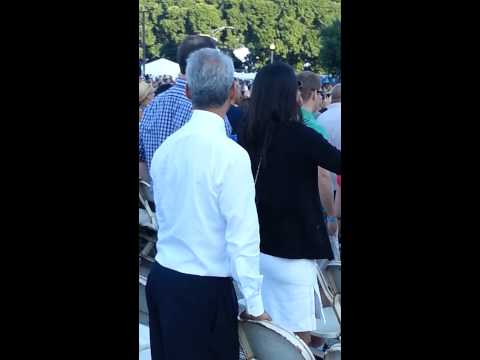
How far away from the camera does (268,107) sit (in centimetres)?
369

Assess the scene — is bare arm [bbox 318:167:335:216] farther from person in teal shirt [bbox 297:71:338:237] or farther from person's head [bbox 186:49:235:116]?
person's head [bbox 186:49:235:116]

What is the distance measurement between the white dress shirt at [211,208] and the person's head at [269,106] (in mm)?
745

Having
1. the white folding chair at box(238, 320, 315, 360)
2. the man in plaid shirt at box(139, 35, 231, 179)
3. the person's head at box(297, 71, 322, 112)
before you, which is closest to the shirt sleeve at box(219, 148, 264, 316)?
the white folding chair at box(238, 320, 315, 360)

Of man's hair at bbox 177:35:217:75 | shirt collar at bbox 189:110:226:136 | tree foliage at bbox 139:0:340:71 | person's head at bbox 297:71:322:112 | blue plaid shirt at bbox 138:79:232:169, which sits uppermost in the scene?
tree foliage at bbox 139:0:340:71

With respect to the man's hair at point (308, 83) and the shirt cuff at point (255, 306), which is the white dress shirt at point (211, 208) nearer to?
the shirt cuff at point (255, 306)

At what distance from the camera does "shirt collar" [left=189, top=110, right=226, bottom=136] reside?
292cm

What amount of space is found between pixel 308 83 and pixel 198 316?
311 centimetres

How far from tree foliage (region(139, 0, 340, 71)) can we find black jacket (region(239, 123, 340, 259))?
51886 millimetres

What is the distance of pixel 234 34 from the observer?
6184 cm

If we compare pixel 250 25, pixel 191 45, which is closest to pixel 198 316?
pixel 191 45

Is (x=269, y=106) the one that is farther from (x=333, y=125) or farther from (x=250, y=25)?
(x=250, y=25)
